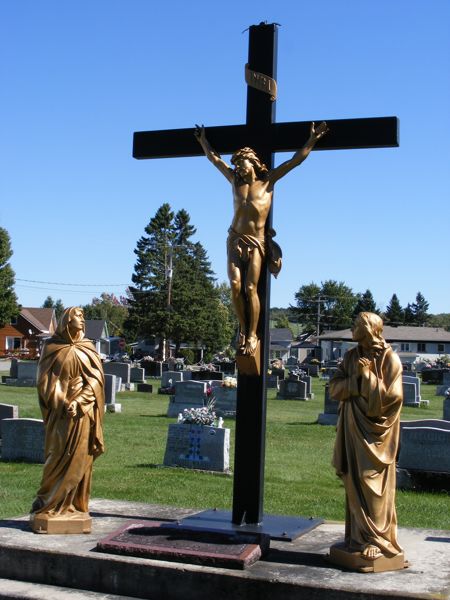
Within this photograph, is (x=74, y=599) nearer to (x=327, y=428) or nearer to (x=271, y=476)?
(x=271, y=476)

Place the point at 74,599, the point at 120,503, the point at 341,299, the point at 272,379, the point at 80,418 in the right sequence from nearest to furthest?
the point at 74,599
the point at 80,418
the point at 120,503
the point at 272,379
the point at 341,299

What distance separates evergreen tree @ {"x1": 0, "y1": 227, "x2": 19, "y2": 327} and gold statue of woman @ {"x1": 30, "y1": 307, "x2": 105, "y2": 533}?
57726 mm

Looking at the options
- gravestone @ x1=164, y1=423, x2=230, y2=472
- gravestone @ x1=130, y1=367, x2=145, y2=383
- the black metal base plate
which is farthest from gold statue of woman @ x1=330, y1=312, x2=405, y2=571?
gravestone @ x1=130, y1=367, x2=145, y2=383

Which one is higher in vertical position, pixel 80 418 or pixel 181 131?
pixel 181 131

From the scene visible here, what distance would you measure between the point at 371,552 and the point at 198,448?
8.54 meters

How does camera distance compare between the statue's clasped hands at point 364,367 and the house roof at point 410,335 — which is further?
the house roof at point 410,335

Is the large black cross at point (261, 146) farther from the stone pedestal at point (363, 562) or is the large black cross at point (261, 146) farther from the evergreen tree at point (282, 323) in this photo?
the evergreen tree at point (282, 323)

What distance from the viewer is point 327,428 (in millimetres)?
21641

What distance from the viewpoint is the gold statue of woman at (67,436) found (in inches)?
291

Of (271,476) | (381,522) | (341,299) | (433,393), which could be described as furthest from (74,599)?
(341,299)

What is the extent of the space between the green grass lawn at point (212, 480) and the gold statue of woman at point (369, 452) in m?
4.04

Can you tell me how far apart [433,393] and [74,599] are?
1349 inches

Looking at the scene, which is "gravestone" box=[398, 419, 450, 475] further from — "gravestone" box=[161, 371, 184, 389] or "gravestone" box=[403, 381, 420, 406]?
"gravestone" box=[161, 371, 184, 389]

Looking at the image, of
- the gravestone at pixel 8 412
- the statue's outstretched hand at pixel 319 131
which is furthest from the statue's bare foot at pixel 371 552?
the gravestone at pixel 8 412
